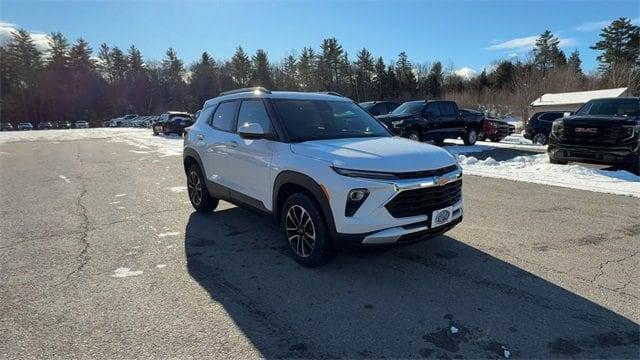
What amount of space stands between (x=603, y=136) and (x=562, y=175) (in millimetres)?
1342

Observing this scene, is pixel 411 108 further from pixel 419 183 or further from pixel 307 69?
pixel 307 69

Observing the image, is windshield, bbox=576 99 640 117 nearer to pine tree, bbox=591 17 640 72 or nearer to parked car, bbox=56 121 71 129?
pine tree, bbox=591 17 640 72

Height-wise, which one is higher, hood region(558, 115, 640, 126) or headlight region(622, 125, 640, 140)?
hood region(558, 115, 640, 126)

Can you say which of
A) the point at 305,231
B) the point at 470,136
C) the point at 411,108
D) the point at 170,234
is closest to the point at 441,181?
the point at 305,231

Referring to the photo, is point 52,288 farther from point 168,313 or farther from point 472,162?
point 472,162

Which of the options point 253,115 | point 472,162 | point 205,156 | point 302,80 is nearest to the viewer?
point 253,115

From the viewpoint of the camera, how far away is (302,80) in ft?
264

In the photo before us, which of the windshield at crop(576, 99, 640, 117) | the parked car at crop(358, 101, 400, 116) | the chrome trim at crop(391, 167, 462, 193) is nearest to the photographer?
the chrome trim at crop(391, 167, 462, 193)

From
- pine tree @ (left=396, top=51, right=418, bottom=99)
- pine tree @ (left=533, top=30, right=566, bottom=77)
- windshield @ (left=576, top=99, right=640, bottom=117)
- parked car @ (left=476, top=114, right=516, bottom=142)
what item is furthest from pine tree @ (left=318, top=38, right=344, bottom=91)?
windshield @ (left=576, top=99, right=640, bottom=117)

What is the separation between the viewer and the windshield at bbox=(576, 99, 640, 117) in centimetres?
1026

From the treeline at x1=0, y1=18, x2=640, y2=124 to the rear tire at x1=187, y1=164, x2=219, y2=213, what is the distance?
60.3 meters

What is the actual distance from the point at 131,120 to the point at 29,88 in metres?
24.5

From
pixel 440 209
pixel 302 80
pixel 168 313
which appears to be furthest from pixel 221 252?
pixel 302 80

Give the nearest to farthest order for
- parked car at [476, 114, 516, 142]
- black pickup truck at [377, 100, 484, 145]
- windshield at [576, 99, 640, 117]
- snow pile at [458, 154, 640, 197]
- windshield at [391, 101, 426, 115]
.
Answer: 1. snow pile at [458, 154, 640, 197]
2. windshield at [576, 99, 640, 117]
3. black pickup truck at [377, 100, 484, 145]
4. windshield at [391, 101, 426, 115]
5. parked car at [476, 114, 516, 142]
